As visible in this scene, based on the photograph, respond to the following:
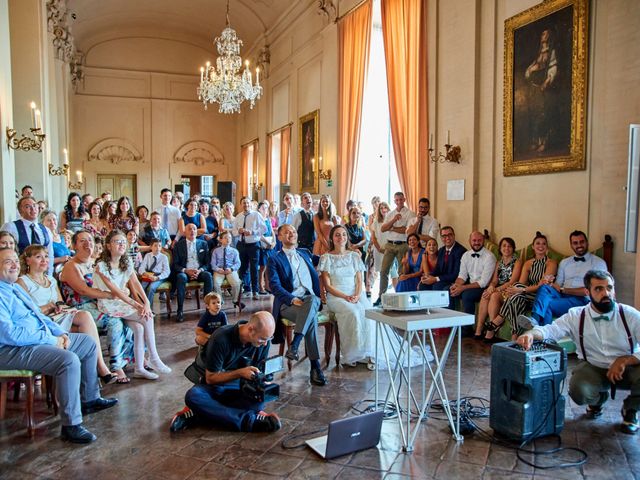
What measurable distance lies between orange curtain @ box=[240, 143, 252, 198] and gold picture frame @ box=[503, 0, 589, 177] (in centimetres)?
1147

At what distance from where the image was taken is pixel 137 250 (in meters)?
6.90

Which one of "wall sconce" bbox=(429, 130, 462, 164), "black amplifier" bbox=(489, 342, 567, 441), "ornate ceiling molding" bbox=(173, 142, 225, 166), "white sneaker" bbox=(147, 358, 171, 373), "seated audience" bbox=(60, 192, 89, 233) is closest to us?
"black amplifier" bbox=(489, 342, 567, 441)

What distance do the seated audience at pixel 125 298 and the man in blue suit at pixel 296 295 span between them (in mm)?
1091

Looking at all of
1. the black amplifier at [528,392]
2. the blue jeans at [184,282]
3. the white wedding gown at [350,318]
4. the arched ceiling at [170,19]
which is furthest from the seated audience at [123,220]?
the arched ceiling at [170,19]

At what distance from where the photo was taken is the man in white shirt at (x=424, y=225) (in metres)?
6.96

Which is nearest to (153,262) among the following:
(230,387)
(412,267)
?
(412,267)

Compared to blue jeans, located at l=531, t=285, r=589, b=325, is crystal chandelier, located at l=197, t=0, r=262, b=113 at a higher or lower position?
higher

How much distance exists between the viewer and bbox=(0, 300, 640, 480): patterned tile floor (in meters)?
2.83

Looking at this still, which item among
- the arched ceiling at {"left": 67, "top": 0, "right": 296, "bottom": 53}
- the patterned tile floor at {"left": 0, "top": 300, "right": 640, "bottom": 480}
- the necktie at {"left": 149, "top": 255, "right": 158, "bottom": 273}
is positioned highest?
the arched ceiling at {"left": 67, "top": 0, "right": 296, "bottom": 53}

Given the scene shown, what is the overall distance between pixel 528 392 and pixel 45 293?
11.1 ft

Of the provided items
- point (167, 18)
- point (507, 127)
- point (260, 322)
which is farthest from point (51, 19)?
point (260, 322)

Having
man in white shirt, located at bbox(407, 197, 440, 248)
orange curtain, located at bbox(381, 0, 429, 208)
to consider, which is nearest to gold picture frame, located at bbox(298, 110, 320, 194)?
orange curtain, located at bbox(381, 0, 429, 208)

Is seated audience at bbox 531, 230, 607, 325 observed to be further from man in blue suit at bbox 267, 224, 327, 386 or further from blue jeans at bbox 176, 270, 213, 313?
blue jeans at bbox 176, 270, 213, 313

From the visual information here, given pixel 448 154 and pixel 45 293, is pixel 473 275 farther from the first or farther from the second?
pixel 45 293
